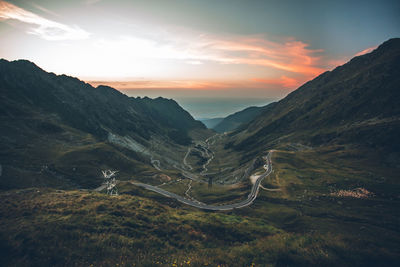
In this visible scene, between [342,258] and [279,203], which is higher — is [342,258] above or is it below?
above

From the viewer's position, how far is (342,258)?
1833 cm

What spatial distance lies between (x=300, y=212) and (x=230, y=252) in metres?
69.8

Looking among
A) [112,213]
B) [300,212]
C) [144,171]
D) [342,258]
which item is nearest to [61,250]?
[112,213]

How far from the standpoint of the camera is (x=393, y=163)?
127 m

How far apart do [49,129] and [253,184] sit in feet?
595

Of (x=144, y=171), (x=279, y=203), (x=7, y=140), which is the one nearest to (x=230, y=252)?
(x=279, y=203)

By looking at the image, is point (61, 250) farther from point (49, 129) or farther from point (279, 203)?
point (49, 129)

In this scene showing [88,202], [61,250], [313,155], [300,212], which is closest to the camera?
[61,250]

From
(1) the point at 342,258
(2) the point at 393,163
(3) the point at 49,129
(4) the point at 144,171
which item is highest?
(3) the point at 49,129

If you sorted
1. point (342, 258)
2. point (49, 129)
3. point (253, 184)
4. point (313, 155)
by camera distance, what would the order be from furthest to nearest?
point (49, 129) → point (313, 155) → point (253, 184) → point (342, 258)

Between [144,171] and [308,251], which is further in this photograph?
[144,171]

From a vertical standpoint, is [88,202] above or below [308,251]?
below

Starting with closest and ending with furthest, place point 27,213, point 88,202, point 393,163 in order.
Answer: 1. point 27,213
2. point 88,202
3. point 393,163

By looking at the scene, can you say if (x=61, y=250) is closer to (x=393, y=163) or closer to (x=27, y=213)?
(x=27, y=213)
